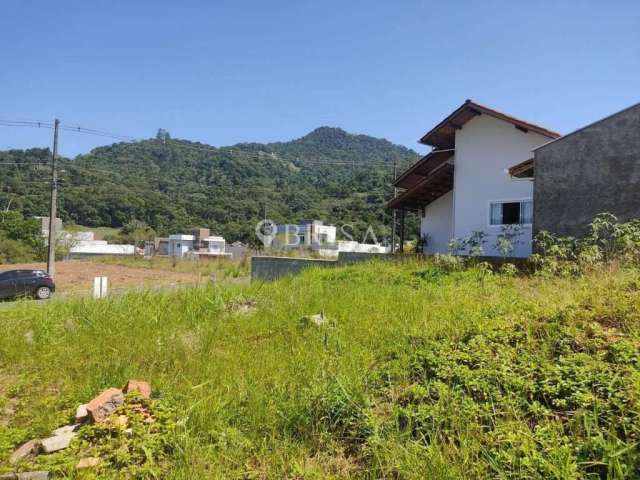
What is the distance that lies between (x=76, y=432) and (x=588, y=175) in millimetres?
9483

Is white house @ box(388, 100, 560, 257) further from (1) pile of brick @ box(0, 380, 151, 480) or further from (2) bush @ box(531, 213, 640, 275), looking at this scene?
(1) pile of brick @ box(0, 380, 151, 480)

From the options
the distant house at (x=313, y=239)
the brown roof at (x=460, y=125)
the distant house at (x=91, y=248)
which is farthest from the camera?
the distant house at (x=91, y=248)

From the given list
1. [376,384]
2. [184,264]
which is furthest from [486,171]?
[184,264]

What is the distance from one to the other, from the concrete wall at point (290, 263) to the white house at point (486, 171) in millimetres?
3417

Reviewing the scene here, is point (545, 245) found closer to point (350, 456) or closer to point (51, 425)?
point (350, 456)

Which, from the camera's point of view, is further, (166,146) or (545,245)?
(166,146)

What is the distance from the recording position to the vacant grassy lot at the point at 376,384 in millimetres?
A: 2311

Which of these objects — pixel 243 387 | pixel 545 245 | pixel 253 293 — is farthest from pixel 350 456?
pixel 545 245

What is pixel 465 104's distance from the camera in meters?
13.0

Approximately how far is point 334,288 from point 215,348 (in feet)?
12.0

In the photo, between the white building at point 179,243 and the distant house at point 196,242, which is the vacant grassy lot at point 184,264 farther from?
the white building at point 179,243

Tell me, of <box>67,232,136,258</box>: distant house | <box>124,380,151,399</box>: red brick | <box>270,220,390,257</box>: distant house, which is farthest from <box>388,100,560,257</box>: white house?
<box>67,232,136,258</box>: distant house

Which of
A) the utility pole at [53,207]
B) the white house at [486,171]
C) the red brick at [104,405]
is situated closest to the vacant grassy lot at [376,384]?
the red brick at [104,405]

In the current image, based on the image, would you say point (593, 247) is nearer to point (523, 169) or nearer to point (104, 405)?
point (523, 169)
